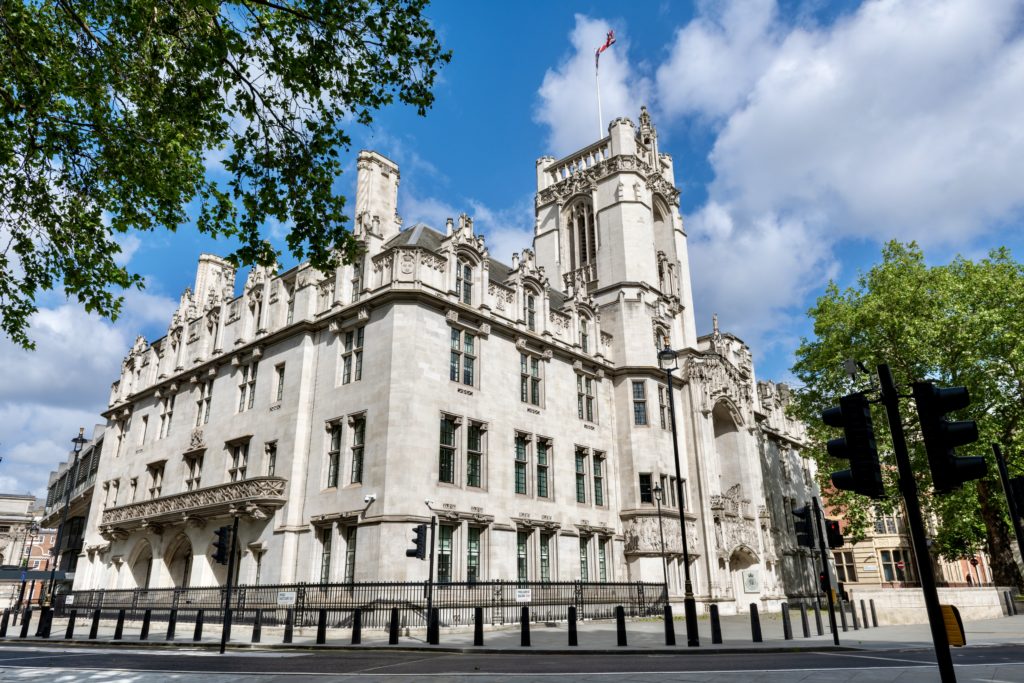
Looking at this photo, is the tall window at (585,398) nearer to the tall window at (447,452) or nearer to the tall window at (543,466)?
the tall window at (543,466)

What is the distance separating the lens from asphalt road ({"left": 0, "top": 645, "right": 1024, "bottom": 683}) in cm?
1047

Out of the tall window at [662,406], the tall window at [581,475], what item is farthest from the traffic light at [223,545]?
the tall window at [662,406]

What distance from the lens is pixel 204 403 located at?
1432 inches

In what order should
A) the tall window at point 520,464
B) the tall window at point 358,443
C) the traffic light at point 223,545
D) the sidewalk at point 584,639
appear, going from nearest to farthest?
1. the sidewalk at point 584,639
2. the traffic light at point 223,545
3. the tall window at point 358,443
4. the tall window at point 520,464

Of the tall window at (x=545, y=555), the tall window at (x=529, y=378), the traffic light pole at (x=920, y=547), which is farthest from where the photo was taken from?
the tall window at (x=529, y=378)

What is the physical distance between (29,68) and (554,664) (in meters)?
14.8

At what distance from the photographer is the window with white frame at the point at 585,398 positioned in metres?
35.3

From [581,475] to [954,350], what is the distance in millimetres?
18481

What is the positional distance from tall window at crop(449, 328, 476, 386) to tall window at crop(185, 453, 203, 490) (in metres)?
15.3

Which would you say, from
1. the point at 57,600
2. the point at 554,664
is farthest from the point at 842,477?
the point at 57,600

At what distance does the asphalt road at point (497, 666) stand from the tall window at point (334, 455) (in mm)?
11354

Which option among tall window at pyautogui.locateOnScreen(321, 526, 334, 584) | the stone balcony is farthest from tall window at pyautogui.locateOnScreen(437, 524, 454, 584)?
the stone balcony

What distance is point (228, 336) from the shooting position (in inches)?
1428

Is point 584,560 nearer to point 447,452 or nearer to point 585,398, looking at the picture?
point 585,398
